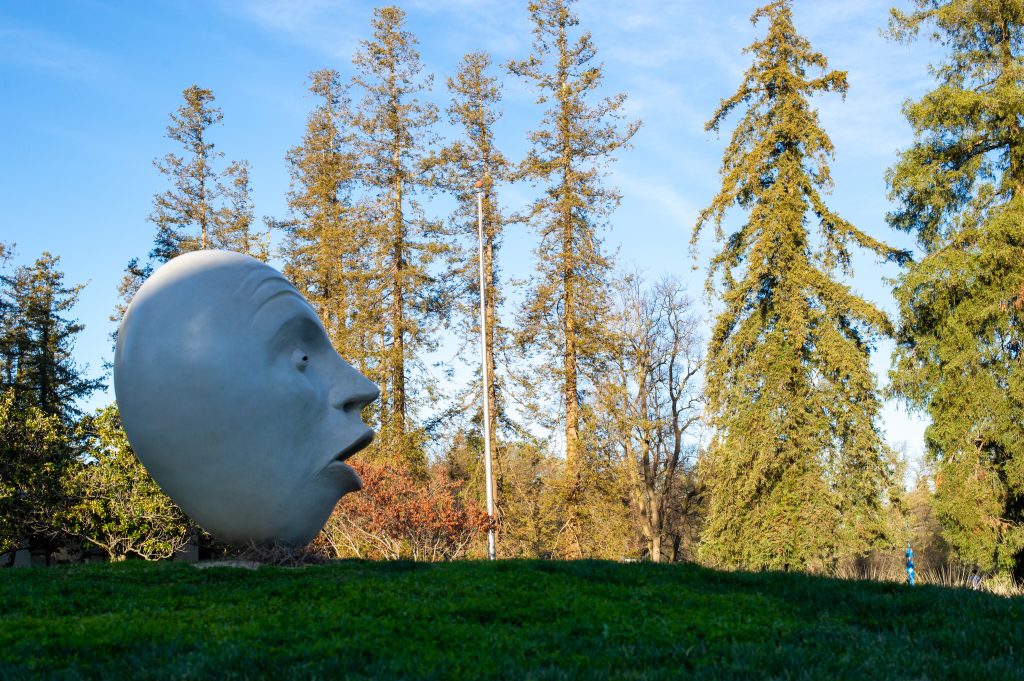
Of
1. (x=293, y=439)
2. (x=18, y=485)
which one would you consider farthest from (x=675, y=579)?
(x=18, y=485)

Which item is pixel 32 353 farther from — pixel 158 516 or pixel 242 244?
pixel 158 516

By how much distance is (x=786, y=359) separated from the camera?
66.8 ft

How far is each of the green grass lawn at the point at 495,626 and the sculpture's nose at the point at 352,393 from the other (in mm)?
2076

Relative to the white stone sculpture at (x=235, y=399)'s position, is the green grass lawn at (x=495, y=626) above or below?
below

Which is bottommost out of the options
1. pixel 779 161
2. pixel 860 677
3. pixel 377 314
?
pixel 860 677

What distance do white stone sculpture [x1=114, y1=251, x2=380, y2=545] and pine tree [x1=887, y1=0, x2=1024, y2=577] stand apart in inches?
558

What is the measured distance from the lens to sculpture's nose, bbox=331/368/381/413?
10.9 metres

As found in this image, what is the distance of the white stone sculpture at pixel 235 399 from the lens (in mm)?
9719

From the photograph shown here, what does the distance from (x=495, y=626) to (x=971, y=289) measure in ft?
53.7

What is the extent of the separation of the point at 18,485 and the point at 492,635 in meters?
18.8

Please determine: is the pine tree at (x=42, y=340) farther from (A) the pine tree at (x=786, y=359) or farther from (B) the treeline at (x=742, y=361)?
(A) the pine tree at (x=786, y=359)

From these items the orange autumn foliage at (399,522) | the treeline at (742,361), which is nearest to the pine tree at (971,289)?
the treeline at (742,361)

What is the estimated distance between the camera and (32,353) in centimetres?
3775

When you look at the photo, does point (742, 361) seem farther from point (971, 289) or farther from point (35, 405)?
point (35, 405)
